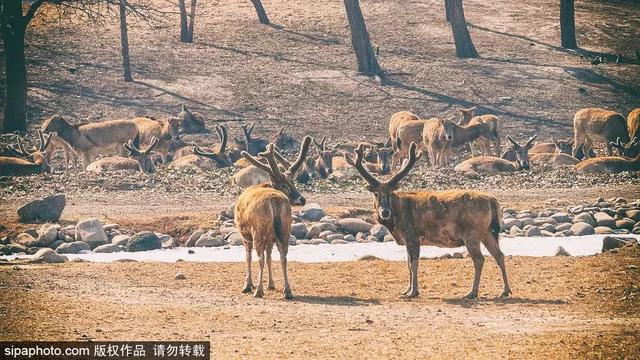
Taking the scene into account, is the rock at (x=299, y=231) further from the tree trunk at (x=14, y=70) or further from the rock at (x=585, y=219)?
the tree trunk at (x=14, y=70)

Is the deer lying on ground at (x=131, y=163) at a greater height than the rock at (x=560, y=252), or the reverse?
the rock at (x=560, y=252)

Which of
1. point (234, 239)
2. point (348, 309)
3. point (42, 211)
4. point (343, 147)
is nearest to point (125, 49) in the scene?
point (343, 147)

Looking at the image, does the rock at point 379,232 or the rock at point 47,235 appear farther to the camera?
the rock at point 379,232

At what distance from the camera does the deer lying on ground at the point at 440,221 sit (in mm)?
15141

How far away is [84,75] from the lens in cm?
4128

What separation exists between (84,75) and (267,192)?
27.2 m

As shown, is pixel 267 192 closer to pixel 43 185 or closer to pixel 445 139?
pixel 43 185

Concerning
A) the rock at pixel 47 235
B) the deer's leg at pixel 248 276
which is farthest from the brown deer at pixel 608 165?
the deer's leg at pixel 248 276

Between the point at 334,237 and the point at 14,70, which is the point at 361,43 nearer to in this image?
the point at 14,70

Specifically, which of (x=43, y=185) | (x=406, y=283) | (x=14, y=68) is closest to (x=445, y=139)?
(x=43, y=185)

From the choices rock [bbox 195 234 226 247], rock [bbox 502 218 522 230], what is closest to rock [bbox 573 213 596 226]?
rock [bbox 502 218 522 230]

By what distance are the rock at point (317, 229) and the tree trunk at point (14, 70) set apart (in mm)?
16011

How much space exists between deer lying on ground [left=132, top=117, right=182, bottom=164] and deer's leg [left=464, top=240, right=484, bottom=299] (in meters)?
18.8

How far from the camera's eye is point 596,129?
3375 cm
